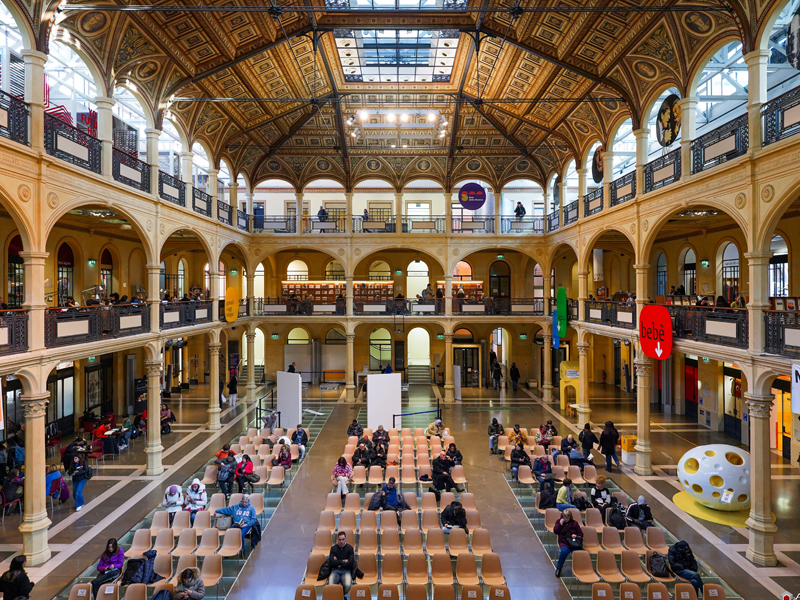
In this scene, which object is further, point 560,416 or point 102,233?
point 560,416

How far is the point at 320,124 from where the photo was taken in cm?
2405

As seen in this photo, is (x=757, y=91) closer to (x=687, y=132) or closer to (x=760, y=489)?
(x=687, y=132)

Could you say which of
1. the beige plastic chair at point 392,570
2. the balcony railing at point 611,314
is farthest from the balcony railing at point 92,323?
the balcony railing at point 611,314

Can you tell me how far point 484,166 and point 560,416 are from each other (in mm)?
13591

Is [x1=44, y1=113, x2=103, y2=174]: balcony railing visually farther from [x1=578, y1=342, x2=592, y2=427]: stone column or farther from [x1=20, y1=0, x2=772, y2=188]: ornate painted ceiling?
[x1=578, y1=342, x2=592, y2=427]: stone column

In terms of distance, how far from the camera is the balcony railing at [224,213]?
2195cm

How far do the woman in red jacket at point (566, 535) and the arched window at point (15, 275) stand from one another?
58.0ft

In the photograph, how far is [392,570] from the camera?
29.3ft

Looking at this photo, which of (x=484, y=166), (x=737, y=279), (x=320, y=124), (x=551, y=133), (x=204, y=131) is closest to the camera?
(x=737, y=279)

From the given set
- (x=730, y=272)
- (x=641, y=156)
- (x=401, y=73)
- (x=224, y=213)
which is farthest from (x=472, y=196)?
(x=224, y=213)

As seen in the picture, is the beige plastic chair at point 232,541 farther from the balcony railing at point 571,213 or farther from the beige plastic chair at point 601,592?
the balcony railing at point 571,213

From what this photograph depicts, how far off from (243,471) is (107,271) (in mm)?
13615

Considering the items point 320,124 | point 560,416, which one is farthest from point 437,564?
point 320,124

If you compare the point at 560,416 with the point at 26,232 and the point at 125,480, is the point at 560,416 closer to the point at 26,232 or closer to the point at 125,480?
the point at 125,480
